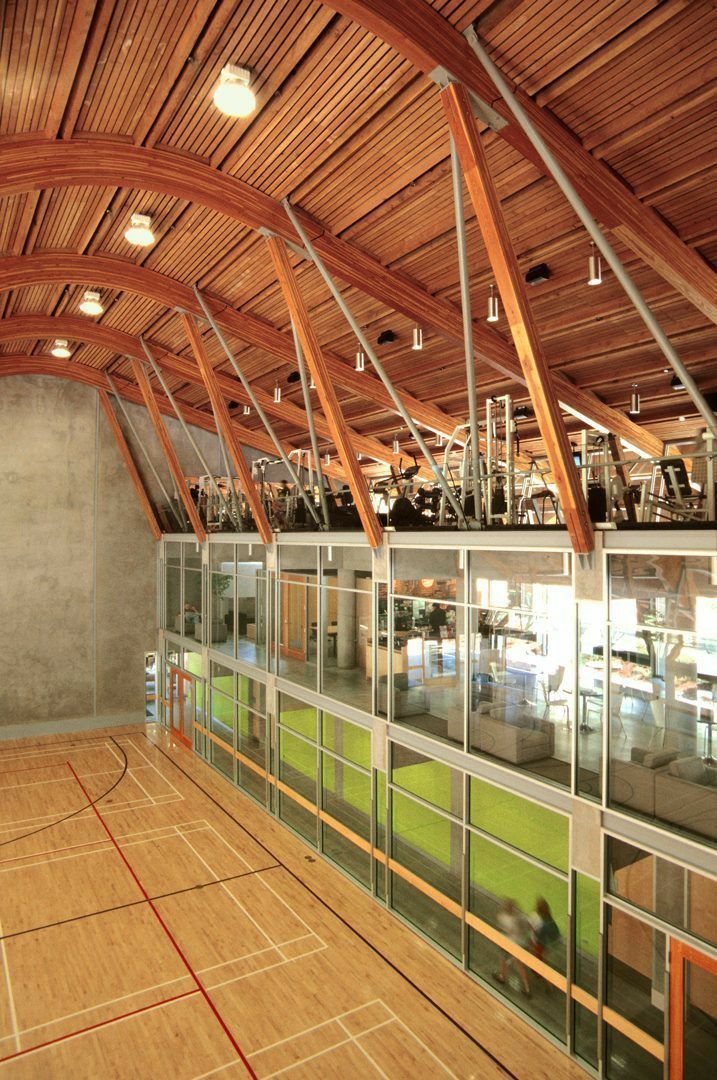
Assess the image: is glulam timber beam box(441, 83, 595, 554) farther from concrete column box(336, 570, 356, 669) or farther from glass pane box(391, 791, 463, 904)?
concrete column box(336, 570, 356, 669)

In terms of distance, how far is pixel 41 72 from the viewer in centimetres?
712

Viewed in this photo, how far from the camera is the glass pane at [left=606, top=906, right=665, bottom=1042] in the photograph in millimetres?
6910

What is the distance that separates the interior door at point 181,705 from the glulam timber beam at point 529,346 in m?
14.5

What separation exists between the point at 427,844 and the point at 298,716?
450cm

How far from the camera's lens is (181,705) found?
20.3 m

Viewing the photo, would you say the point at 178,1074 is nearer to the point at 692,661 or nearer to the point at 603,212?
the point at 692,661

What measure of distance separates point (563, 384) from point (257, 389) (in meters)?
8.34

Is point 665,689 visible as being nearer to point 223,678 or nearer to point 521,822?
point 521,822

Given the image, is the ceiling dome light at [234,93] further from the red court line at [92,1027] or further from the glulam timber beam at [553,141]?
the red court line at [92,1027]

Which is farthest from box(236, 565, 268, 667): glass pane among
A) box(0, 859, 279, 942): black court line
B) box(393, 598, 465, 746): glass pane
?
box(393, 598, 465, 746): glass pane

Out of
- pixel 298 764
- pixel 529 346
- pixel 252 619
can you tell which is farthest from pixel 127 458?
pixel 529 346

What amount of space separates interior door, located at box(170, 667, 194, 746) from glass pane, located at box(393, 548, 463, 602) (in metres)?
10.6

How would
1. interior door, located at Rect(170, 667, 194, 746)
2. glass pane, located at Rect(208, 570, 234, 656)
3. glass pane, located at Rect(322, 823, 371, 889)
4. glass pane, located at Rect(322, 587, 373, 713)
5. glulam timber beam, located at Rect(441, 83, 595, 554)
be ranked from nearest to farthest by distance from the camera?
glulam timber beam, located at Rect(441, 83, 595, 554) < glass pane, located at Rect(322, 823, 371, 889) < glass pane, located at Rect(322, 587, 373, 713) < glass pane, located at Rect(208, 570, 234, 656) < interior door, located at Rect(170, 667, 194, 746)

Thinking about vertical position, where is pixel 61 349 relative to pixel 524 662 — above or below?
above
